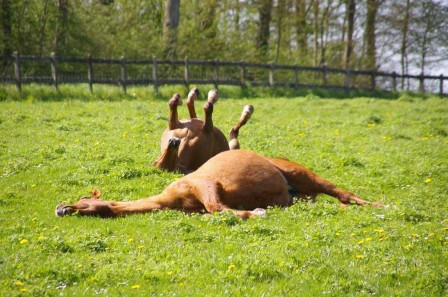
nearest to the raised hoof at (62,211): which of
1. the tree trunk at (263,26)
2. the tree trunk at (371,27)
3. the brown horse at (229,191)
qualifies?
the brown horse at (229,191)

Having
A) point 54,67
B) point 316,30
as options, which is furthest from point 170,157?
point 316,30

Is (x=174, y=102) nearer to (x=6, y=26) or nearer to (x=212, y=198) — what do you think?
(x=212, y=198)

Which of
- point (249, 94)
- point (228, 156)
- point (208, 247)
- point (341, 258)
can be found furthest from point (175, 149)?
point (249, 94)

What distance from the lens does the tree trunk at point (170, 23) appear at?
29.2 m

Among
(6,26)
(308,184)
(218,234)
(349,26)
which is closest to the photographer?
(218,234)

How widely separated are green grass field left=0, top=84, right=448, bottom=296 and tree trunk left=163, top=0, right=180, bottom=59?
17.6 m

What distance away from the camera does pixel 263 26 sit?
35438mm

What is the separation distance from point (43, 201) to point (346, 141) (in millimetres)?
8479

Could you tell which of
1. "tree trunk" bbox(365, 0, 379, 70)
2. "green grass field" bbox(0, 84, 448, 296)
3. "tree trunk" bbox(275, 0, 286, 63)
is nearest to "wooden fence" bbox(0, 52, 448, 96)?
"tree trunk" bbox(275, 0, 286, 63)

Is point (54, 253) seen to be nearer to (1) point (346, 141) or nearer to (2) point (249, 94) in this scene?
(1) point (346, 141)

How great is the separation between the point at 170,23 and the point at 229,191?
78.1 feet

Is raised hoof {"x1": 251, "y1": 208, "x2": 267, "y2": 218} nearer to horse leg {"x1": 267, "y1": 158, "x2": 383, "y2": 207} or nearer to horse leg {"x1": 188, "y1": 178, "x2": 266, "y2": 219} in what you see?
horse leg {"x1": 188, "y1": 178, "x2": 266, "y2": 219}

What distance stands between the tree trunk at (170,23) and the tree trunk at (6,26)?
313 inches

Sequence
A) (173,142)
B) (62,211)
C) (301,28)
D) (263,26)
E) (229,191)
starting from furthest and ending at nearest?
(301,28), (263,26), (173,142), (229,191), (62,211)
